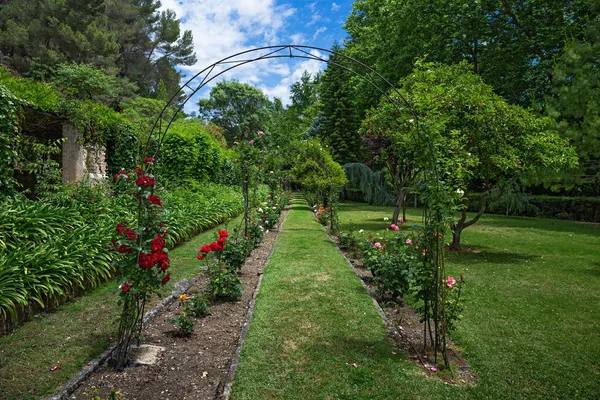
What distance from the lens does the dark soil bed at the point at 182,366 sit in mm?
2682

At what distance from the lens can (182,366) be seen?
308 centimetres

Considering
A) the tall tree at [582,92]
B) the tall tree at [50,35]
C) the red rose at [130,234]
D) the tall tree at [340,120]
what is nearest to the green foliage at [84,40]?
the tall tree at [50,35]

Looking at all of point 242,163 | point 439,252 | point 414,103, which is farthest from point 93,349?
point 242,163

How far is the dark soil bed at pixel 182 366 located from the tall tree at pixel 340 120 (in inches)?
972

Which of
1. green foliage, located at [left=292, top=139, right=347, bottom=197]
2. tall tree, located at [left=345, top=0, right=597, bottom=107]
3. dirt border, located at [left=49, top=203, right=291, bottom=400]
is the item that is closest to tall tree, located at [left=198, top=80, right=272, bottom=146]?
green foliage, located at [left=292, top=139, right=347, bottom=197]

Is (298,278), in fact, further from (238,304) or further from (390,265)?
(390,265)

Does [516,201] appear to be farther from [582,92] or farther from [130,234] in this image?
[130,234]

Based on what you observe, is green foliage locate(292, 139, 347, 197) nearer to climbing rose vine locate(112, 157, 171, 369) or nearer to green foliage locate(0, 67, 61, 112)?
green foliage locate(0, 67, 61, 112)

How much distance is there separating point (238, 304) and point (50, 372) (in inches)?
88.1

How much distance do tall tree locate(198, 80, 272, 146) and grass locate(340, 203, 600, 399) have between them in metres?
40.5

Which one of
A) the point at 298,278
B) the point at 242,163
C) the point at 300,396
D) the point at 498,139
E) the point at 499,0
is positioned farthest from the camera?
the point at 499,0

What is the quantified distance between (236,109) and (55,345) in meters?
46.6

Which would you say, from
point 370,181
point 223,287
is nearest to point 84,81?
point 370,181

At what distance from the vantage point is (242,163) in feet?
27.5
